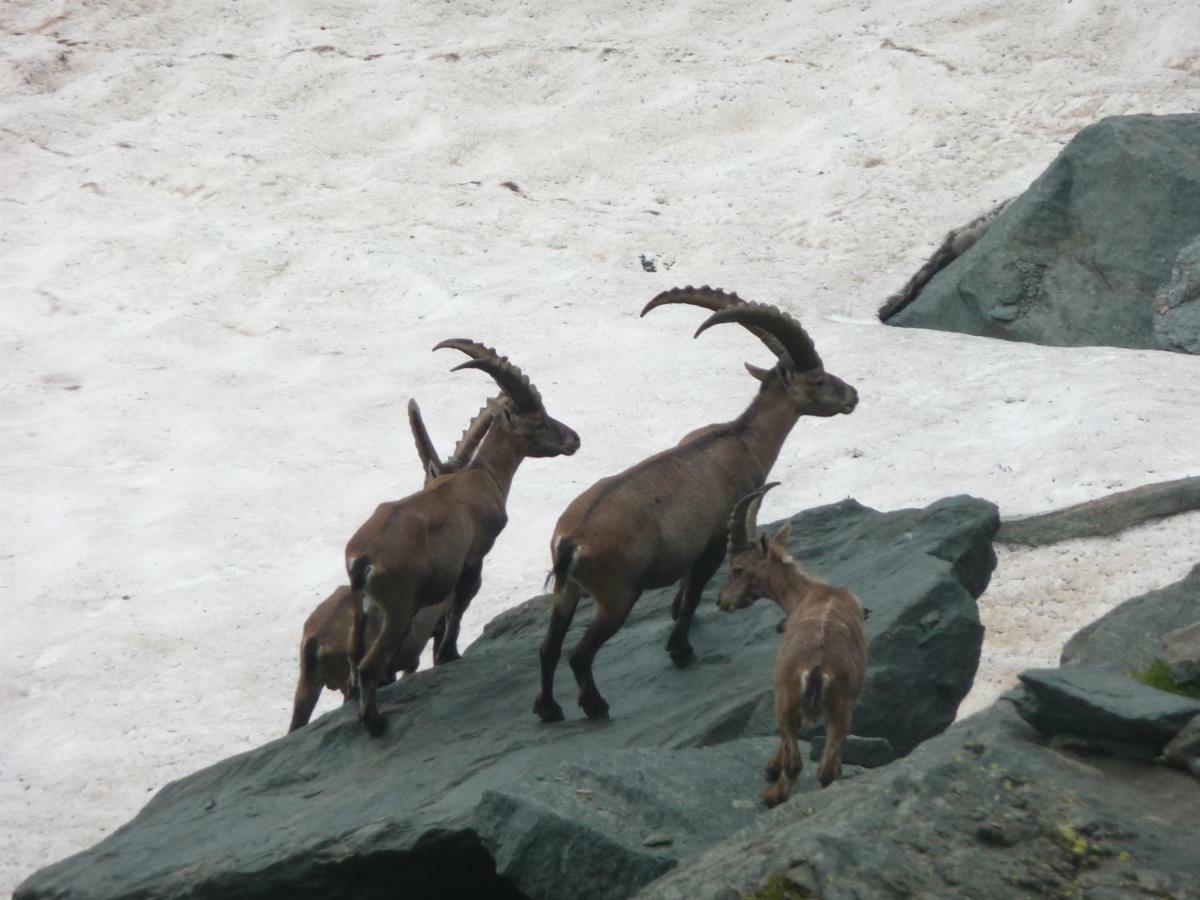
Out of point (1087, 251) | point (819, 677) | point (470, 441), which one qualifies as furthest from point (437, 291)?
point (819, 677)

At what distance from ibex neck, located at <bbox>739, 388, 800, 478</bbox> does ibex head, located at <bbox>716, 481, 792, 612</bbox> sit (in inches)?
44.6

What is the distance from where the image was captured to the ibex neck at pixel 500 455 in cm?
968

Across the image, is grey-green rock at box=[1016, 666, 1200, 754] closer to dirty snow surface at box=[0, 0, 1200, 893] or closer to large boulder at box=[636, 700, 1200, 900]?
large boulder at box=[636, 700, 1200, 900]

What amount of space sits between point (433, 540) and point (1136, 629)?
440cm

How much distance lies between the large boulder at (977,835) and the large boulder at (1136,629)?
366 centimetres

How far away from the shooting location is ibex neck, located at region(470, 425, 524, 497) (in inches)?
381

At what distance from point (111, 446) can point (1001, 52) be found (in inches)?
555

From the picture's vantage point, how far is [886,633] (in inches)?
303

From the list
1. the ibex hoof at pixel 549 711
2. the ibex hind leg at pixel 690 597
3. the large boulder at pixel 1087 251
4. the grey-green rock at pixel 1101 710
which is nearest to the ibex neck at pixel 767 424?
the ibex hind leg at pixel 690 597

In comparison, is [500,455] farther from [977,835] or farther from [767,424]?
[977,835]

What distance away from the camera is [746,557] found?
310 inches

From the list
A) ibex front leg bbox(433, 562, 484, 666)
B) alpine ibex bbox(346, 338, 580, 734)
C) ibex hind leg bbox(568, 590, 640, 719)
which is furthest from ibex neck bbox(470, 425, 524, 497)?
ibex hind leg bbox(568, 590, 640, 719)

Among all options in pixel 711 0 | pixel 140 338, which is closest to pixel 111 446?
pixel 140 338

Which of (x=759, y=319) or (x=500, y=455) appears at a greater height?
(x=759, y=319)
